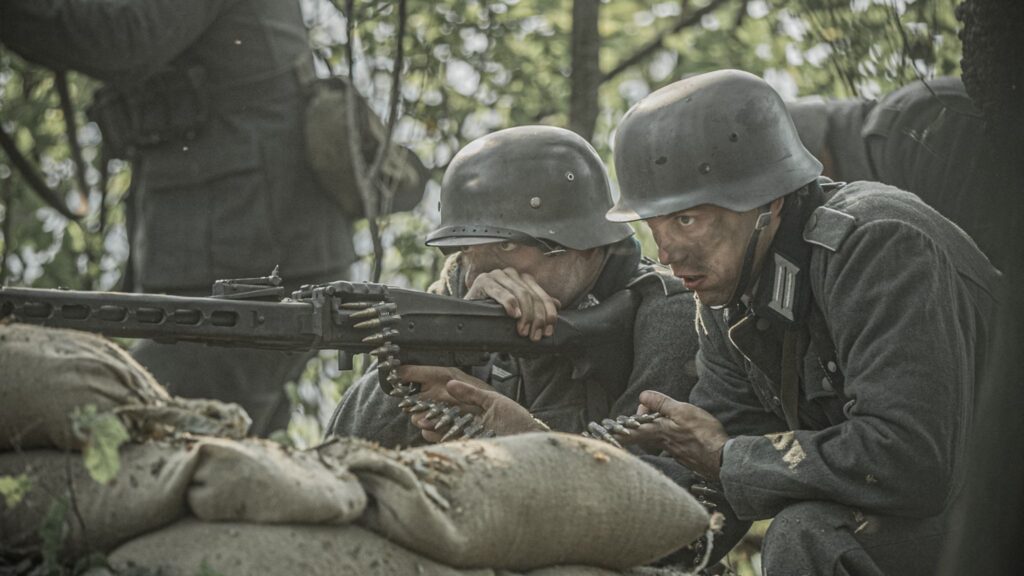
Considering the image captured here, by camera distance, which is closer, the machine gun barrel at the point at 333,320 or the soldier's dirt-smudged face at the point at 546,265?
the machine gun barrel at the point at 333,320

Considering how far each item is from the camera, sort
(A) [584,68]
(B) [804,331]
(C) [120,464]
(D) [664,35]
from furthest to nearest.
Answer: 1. (D) [664,35]
2. (A) [584,68]
3. (B) [804,331]
4. (C) [120,464]

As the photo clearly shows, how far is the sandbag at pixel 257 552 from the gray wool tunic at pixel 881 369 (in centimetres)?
137

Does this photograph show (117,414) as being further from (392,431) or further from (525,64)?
(525,64)

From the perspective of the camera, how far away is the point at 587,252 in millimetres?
5324

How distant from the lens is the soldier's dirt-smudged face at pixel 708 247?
4539 millimetres

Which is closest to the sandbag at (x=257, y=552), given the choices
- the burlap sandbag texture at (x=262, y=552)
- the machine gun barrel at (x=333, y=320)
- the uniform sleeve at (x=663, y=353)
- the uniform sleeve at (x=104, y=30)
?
the burlap sandbag texture at (x=262, y=552)

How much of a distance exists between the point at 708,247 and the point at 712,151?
270mm

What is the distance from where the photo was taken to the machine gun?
13.4 ft

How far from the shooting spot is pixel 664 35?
1027 centimetres

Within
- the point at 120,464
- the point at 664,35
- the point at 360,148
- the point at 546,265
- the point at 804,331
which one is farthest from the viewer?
the point at 664,35

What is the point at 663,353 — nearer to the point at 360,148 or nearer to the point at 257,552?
the point at 257,552

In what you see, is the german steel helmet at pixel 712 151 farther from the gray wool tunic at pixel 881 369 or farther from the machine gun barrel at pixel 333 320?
the machine gun barrel at pixel 333 320

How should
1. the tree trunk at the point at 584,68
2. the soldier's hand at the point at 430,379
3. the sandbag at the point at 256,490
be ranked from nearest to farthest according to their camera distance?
the sandbag at the point at 256,490 < the soldier's hand at the point at 430,379 < the tree trunk at the point at 584,68

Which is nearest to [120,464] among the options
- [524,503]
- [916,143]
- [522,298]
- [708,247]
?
[524,503]
